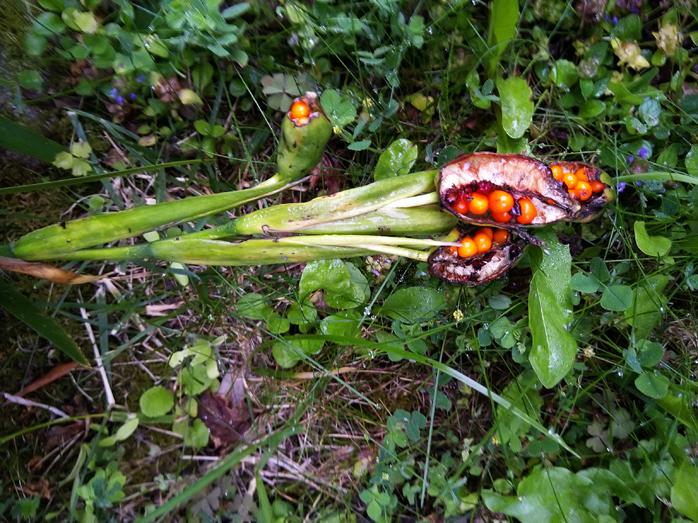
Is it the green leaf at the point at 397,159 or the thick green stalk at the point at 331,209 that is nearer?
the thick green stalk at the point at 331,209

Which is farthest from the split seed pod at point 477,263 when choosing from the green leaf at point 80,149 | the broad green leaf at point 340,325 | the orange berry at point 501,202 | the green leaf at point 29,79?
the green leaf at point 29,79

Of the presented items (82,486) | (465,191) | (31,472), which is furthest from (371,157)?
(31,472)

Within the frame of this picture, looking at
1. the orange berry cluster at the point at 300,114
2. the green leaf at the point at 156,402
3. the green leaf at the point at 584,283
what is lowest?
the green leaf at the point at 156,402

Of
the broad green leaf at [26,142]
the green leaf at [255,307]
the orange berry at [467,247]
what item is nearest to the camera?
the orange berry at [467,247]

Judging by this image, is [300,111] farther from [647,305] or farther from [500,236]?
[647,305]

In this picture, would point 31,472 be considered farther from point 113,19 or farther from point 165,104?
point 113,19

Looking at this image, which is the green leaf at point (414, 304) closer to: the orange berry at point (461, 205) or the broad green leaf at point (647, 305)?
the orange berry at point (461, 205)

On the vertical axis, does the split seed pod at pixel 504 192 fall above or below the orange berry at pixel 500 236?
above
